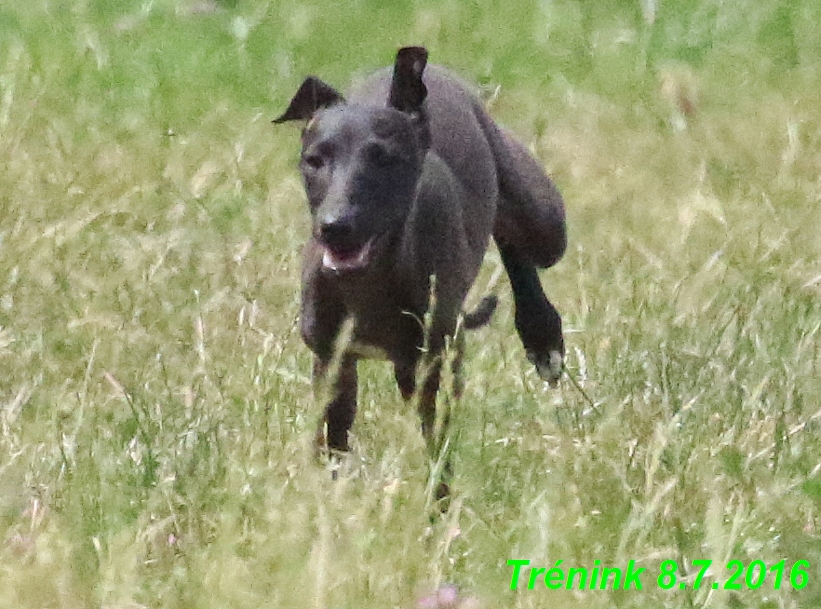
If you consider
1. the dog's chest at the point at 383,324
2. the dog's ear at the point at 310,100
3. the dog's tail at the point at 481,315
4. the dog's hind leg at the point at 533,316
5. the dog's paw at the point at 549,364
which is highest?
the dog's ear at the point at 310,100

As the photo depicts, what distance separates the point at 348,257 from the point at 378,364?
1.14 meters

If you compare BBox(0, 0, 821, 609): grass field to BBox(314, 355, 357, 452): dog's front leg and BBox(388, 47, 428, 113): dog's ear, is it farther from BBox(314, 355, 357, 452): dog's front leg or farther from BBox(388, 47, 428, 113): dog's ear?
BBox(388, 47, 428, 113): dog's ear

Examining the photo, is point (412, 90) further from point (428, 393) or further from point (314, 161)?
point (428, 393)

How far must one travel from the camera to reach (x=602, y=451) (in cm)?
342

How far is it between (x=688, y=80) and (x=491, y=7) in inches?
47.5

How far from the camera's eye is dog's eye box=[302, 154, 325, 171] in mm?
3455

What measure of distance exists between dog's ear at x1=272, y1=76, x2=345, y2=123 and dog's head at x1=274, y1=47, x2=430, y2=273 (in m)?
0.07

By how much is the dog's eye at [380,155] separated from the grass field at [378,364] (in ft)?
1.70

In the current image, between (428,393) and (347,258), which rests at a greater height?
(347,258)

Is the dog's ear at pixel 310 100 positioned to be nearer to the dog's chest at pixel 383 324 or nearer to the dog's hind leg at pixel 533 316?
the dog's chest at pixel 383 324

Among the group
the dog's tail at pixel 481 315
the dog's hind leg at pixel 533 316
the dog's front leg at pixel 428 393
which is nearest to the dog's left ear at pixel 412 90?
the dog's front leg at pixel 428 393

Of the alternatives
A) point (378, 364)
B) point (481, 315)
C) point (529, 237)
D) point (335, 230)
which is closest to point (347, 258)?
point (335, 230)

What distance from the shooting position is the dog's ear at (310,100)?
3.67 metres

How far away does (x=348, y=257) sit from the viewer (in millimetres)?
3400
